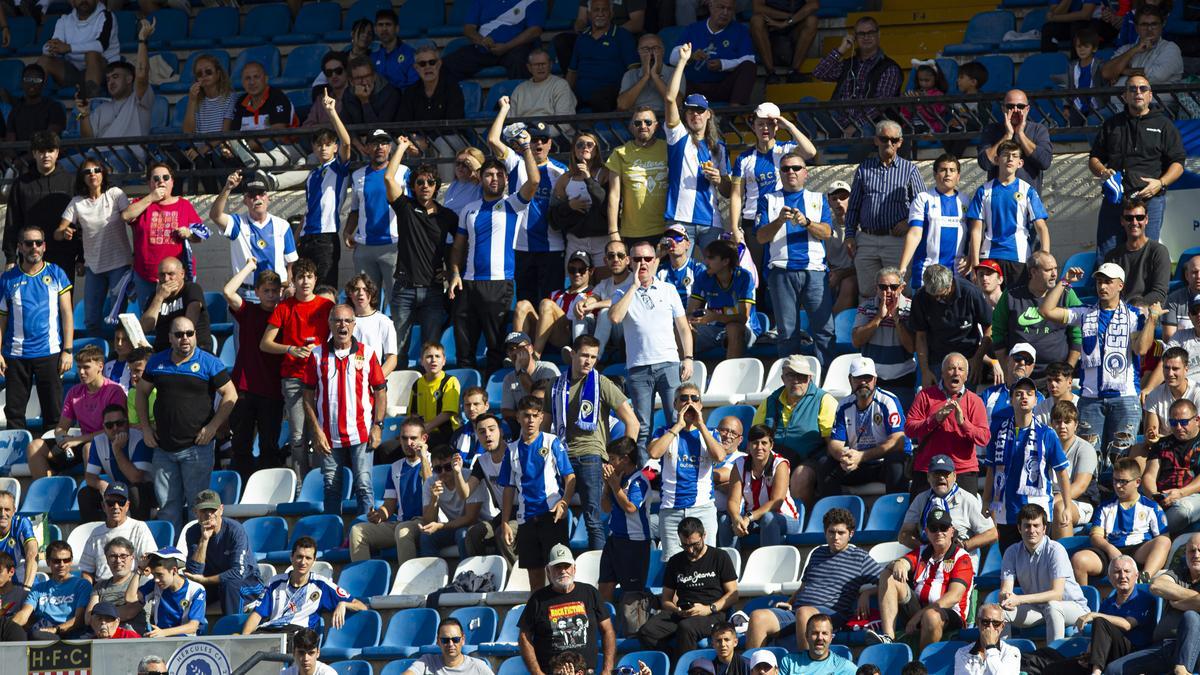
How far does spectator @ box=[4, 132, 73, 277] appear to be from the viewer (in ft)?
59.4

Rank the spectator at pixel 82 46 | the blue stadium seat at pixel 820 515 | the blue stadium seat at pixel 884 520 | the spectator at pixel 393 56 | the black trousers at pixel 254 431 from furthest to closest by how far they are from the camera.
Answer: the spectator at pixel 82 46 → the spectator at pixel 393 56 → the black trousers at pixel 254 431 → the blue stadium seat at pixel 820 515 → the blue stadium seat at pixel 884 520

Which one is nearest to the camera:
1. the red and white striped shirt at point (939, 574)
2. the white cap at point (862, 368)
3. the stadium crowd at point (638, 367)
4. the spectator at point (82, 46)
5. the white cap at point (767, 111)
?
the red and white striped shirt at point (939, 574)

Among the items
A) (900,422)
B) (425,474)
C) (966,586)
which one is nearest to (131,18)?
(425,474)

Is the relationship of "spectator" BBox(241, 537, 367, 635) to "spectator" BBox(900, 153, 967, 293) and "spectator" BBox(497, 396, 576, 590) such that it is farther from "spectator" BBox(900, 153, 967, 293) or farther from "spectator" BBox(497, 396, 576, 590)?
"spectator" BBox(900, 153, 967, 293)

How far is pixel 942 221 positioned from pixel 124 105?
25.8ft

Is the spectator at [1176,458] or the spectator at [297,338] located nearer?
the spectator at [1176,458]

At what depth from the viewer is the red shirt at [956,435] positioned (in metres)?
13.8

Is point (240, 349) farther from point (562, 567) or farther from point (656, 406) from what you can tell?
point (562, 567)

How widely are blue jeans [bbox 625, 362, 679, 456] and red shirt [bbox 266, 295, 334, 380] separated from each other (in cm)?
225

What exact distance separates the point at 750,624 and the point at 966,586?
121 cm

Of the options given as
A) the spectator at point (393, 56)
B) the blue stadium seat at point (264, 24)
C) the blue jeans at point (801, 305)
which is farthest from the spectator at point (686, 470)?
the blue stadium seat at point (264, 24)

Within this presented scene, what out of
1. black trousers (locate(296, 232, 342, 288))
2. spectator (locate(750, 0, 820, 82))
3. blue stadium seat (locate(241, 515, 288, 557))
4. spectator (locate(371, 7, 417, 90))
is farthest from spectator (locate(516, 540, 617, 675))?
spectator (locate(371, 7, 417, 90))

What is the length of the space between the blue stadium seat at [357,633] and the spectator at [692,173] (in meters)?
3.81

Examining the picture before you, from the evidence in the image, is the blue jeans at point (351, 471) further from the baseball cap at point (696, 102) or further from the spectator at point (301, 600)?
the baseball cap at point (696, 102)
